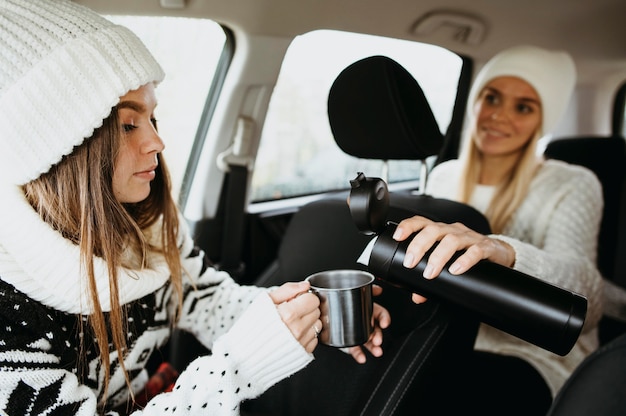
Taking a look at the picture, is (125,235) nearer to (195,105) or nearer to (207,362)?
(207,362)

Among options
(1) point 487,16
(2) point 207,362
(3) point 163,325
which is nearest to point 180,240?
(3) point 163,325

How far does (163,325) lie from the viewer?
47.4 inches

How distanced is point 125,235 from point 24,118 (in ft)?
0.92

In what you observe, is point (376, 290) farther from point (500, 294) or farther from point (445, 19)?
point (445, 19)

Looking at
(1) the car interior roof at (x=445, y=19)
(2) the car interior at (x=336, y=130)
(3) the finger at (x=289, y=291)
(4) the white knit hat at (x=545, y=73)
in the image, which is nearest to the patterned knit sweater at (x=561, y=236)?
(4) the white knit hat at (x=545, y=73)

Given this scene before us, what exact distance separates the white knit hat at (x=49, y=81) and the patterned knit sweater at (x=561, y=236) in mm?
984

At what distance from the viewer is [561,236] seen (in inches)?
54.4

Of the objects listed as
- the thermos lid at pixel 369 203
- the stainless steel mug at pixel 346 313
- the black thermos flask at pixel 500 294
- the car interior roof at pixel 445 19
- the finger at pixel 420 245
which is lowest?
the stainless steel mug at pixel 346 313

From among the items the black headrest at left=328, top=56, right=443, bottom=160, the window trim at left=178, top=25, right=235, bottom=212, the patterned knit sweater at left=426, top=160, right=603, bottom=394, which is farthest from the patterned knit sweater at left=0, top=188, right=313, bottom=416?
the window trim at left=178, top=25, right=235, bottom=212

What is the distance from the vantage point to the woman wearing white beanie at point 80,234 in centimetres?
80

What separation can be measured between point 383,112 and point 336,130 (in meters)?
0.12

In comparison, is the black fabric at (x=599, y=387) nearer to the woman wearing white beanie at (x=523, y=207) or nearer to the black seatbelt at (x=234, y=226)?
the woman wearing white beanie at (x=523, y=207)

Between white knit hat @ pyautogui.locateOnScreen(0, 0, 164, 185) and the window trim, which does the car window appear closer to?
the window trim

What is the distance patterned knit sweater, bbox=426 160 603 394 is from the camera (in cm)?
134
